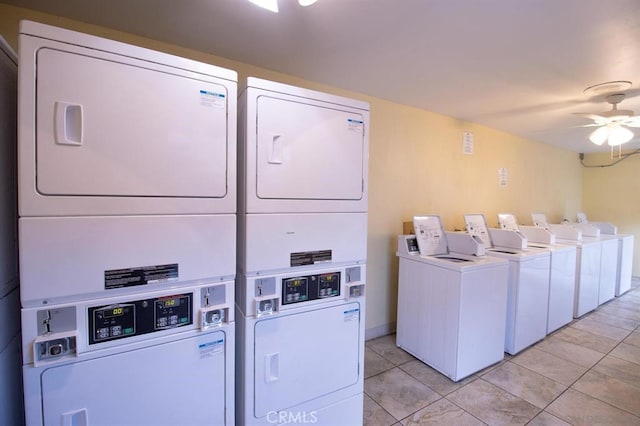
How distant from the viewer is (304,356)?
58.3 inches

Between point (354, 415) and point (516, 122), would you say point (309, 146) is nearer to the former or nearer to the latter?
point (354, 415)

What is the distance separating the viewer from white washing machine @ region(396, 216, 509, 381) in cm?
227

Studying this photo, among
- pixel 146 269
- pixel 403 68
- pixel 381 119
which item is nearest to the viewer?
pixel 146 269

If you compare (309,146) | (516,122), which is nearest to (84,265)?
(309,146)

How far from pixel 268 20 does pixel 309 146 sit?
0.83 meters

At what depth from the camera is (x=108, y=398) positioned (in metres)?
1.05

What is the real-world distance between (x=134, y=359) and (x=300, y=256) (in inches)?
30.9

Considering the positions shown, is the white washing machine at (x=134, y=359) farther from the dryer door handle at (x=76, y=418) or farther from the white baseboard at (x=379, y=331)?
the white baseboard at (x=379, y=331)

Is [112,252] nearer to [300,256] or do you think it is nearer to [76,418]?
[76,418]

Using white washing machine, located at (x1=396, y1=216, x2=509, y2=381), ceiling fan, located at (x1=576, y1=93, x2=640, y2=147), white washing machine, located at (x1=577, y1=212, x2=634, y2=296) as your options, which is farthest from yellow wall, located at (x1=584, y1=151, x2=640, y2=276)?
white washing machine, located at (x1=396, y1=216, x2=509, y2=381)

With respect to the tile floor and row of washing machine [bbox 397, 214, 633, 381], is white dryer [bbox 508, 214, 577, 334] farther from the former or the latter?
the tile floor

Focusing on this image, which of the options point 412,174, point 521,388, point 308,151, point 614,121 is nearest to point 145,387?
point 308,151

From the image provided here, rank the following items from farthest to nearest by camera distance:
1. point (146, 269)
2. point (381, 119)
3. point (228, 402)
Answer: point (381, 119)
point (228, 402)
point (146, 269)
